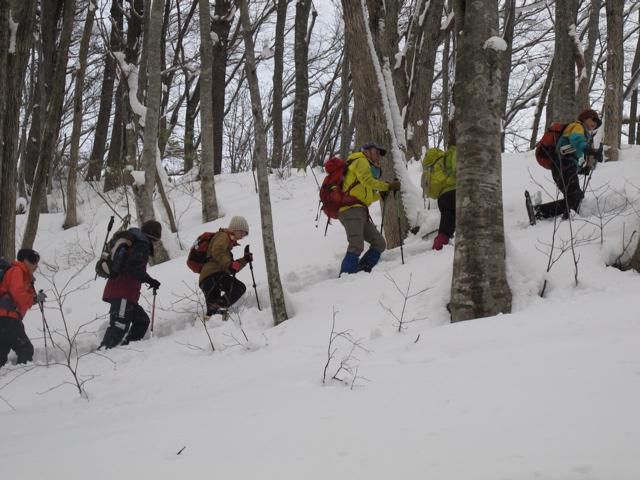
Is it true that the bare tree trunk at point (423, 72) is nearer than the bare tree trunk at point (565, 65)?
No

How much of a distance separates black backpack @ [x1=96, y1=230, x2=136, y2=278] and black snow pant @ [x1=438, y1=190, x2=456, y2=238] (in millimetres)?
3693

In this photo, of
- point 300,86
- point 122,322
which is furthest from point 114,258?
point 300,86

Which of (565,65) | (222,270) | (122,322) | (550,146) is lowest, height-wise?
(122,322)

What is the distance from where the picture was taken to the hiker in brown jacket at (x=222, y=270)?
6.27 m

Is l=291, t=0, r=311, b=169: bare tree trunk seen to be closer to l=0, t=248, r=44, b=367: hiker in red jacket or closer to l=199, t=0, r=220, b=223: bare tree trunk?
l=199, t=0, r=220, b=223: bare tree trunk

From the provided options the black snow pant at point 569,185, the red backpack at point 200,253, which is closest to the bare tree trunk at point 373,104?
the black snow pant at point 569,185

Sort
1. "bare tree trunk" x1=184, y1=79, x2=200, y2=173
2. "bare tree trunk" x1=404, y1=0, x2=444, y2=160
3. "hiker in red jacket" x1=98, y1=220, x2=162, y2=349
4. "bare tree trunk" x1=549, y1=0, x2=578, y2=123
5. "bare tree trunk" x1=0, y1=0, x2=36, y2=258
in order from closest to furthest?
"hiker in red jacket" x1=98, y1=220, x2=162, y2=349
"bare tree trunk" x1=0, y1=0, x2=36, y2=258
"bare tree trunk" x1=549, y1=0, x2=578, y2=123
"bare tree trunk" x1=404, y1=0, x2=444, y2=160
"bare tree trunk" x1=184, y1=79, x2=200, y2=173

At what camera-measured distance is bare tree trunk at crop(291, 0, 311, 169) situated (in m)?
14.7

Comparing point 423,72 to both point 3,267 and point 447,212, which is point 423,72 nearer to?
point 447,212

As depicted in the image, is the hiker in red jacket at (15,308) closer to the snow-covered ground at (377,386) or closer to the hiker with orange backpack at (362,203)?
the snow-covered ground at (377,386)

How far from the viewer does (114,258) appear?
5.91 metres

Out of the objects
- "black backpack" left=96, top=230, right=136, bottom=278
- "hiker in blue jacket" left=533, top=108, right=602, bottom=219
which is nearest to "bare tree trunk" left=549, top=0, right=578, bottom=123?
"hiker in blue jacket" left=533, top=108, right=602, bottom=219

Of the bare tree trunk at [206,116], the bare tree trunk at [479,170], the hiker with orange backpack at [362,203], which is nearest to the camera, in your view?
the bare tree trunk at [479,170]

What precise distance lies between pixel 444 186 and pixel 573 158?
1471 mm
